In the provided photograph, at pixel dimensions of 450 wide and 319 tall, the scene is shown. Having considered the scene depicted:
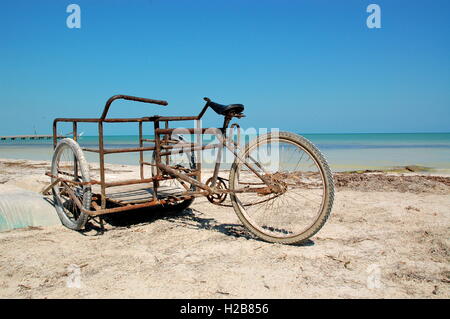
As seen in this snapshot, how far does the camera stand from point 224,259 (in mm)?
2824

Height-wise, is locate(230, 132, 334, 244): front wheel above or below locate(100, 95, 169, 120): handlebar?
below

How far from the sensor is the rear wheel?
354cm

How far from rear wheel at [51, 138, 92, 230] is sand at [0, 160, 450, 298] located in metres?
0.18

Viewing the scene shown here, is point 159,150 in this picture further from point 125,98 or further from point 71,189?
point 71,189

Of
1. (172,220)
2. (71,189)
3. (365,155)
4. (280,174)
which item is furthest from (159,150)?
(365,155)

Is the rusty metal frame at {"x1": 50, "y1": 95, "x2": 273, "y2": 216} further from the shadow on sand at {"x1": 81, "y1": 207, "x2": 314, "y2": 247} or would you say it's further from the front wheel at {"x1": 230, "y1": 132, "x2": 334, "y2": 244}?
the shadow on sand at {"x1": 81, "y1": 207, "x2": 314, "y2": 247}

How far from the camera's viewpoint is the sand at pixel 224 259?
2.29 m

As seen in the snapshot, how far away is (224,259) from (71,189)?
85.3 inches

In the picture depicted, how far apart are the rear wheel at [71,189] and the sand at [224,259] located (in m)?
0.18

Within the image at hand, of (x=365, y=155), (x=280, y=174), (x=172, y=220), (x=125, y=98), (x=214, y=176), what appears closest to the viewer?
(x=280, y=174)

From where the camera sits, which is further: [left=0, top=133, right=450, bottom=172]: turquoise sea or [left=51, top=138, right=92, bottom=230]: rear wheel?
[left=0, top=133, right=450, bottom=172]: turquoise sea

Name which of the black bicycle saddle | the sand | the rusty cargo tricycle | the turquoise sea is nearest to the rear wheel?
the rusty cargo tricycle

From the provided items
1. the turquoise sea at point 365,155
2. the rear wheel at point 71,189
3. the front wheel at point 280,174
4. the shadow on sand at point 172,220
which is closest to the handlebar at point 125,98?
the rear wheel at point 71,189
